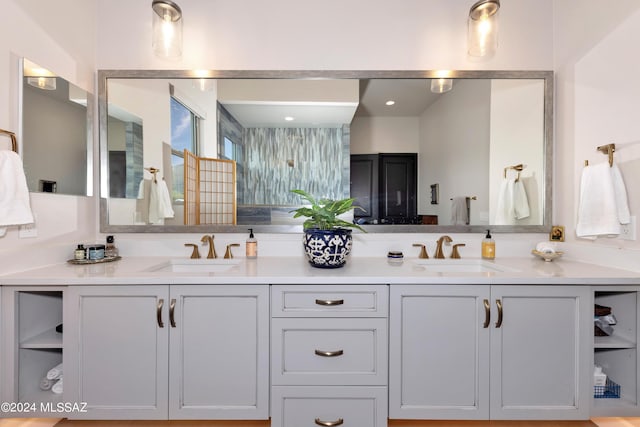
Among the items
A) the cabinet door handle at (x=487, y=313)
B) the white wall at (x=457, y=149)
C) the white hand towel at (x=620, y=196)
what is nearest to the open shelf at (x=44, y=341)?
the cabinet door handle at (x=487, y=313)

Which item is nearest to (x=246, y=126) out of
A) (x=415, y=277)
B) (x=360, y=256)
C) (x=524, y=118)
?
(x=360, y=256)

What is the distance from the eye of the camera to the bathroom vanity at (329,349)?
123cm

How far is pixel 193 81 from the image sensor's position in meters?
1.76

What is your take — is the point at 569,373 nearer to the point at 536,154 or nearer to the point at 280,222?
the point at 536,154

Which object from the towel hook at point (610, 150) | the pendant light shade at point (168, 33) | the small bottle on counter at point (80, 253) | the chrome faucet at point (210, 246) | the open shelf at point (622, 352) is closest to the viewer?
the open shelf at point (622, 352)

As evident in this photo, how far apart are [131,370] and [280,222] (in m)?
1.01

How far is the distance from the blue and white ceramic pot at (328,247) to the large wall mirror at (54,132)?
1.37 metres

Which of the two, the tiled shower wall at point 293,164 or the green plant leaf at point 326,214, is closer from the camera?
the green plant leaf at point 326,214

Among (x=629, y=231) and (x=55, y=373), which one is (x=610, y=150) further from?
(x=55, y=373)

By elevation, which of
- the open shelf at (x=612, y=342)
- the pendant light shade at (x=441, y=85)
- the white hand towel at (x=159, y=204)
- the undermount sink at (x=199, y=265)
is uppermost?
the pendant light shade at (x=441, y=85)

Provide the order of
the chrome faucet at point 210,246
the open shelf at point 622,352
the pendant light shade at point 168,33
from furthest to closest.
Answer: the chrome faucet at point 210,246 < the pendant light shade at point 168,33 < the open shelf at point 622,352

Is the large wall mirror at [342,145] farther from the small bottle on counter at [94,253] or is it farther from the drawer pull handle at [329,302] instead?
the drawer pull handle at [329,302]

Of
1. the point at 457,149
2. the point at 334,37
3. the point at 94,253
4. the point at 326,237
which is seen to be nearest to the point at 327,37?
the point at 334,37

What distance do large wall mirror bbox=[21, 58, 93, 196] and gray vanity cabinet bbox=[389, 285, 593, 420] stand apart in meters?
1.81
